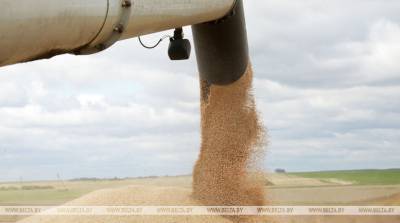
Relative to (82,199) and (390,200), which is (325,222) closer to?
(390,200)

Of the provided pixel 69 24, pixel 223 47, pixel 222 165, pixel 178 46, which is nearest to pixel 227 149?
pixel 222 165

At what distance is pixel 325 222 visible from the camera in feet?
37.3

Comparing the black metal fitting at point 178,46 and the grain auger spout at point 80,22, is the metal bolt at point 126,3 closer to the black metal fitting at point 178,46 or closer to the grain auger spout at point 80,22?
the grain auger spout at point 80,22

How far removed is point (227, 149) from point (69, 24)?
635cm

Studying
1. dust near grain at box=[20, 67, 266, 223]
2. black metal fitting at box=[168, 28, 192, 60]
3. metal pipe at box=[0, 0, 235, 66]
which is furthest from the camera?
dust near grain at box=[20, 67, 266, 223]

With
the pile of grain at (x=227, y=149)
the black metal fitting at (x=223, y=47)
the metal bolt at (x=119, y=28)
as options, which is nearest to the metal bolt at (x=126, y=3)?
the metal bolt at (x=119, y=28)

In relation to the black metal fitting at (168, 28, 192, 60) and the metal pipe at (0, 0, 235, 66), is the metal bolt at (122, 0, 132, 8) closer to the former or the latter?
the metal pipe at (0, 0, 235, 66)

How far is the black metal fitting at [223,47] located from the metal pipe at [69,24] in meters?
3.66

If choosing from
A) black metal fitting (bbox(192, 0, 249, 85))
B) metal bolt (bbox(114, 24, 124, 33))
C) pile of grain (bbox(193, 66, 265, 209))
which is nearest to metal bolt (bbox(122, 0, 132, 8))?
metal bolt (bbox(114, 24, 124, 33))

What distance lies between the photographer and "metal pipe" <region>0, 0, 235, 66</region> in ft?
13.3

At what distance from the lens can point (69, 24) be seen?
4.49 m

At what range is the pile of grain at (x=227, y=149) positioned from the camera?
10492mm

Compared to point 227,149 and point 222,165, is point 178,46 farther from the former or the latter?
point 222,165

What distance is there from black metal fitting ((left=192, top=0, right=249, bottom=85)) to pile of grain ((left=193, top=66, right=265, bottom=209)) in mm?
209
